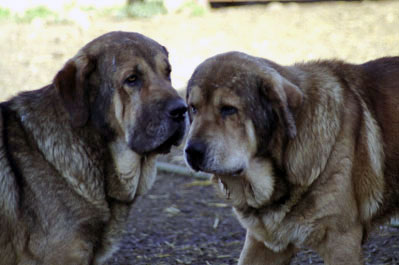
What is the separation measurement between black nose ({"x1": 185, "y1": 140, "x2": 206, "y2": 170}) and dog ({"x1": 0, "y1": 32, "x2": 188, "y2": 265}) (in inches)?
5.6

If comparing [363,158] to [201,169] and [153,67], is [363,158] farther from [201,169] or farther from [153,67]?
[153,67]

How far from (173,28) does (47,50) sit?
2782mm

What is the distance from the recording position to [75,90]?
175 inches

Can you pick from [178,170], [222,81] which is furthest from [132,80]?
[178,170]

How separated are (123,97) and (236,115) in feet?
2.62

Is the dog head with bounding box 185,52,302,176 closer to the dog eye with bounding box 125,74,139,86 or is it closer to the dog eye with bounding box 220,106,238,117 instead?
the dog eye with bounding box 220,106,238,117

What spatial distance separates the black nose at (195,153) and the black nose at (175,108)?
205 mm

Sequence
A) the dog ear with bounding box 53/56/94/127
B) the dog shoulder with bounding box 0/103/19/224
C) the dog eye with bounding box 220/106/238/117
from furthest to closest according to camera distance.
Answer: the dog eye with bounding box 220/106/238/117
the dog ear with bounding box 53/56/94/127
the dog shoulder with bounding box 0/103/19/224

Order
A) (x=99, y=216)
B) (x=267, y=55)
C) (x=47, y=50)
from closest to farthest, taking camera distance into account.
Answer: (x=99, y=216)
(x=267, y=55)
(x=47, y=50)

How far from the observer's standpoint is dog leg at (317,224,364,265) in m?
4.46

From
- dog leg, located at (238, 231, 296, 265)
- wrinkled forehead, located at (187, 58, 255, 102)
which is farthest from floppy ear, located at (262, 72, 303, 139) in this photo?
dog leg, located at (238, 231, 296, 265)

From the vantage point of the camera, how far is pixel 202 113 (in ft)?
15.0

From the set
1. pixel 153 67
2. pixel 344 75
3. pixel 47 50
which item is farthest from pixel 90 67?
pixel 47 50

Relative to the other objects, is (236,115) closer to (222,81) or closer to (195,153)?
(222,81)
